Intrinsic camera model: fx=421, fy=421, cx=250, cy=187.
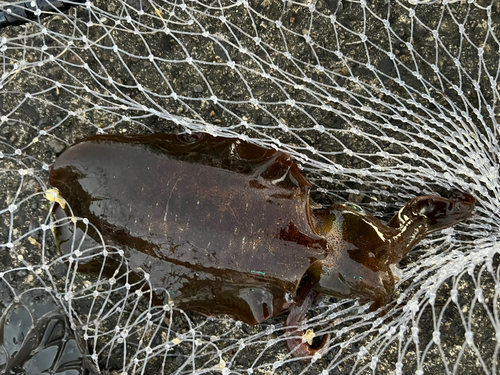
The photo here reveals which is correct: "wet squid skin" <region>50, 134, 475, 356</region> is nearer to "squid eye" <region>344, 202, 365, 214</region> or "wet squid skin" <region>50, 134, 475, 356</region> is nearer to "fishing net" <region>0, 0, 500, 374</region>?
"squid eye" <region>344, 202, 365, 214</region>

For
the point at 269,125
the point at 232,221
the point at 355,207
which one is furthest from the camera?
the point at 269,125

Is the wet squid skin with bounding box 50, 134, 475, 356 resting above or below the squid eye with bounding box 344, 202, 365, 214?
below

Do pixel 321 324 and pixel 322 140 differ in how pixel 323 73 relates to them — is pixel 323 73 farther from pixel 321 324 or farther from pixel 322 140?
pixel 321 324

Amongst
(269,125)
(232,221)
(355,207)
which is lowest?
(232,221)

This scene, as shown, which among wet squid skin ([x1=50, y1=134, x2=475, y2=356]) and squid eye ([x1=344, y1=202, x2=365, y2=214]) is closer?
wet squid skin ([x1=50, y1=134, x2=475, y2=356])

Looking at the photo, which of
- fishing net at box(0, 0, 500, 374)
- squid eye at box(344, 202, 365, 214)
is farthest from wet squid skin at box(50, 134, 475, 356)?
fishing net at box(0, 0, 500, 374)
